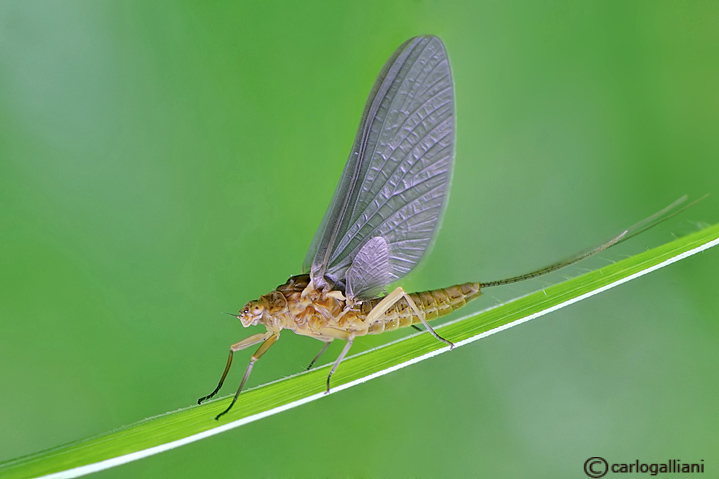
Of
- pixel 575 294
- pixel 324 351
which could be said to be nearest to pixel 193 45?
pixel 324 351

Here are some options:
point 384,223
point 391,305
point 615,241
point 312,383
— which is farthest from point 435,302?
point 312,383

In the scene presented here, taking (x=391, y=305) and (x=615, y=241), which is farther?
(x=391, y=305)

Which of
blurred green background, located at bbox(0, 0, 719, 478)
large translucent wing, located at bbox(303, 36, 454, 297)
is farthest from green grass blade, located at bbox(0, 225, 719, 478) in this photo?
blurred green background, located at bbox(0, 0, 719, 478)

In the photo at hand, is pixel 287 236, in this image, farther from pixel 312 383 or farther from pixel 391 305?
pixel 312 383

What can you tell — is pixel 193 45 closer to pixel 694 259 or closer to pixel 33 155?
pixel 33 155

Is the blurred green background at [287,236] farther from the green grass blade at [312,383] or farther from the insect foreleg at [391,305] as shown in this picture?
the green grass blade at [312,383]

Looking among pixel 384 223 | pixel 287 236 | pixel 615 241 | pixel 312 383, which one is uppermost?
pixel 287 236

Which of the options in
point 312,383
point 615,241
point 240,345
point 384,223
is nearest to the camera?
point 312,383
